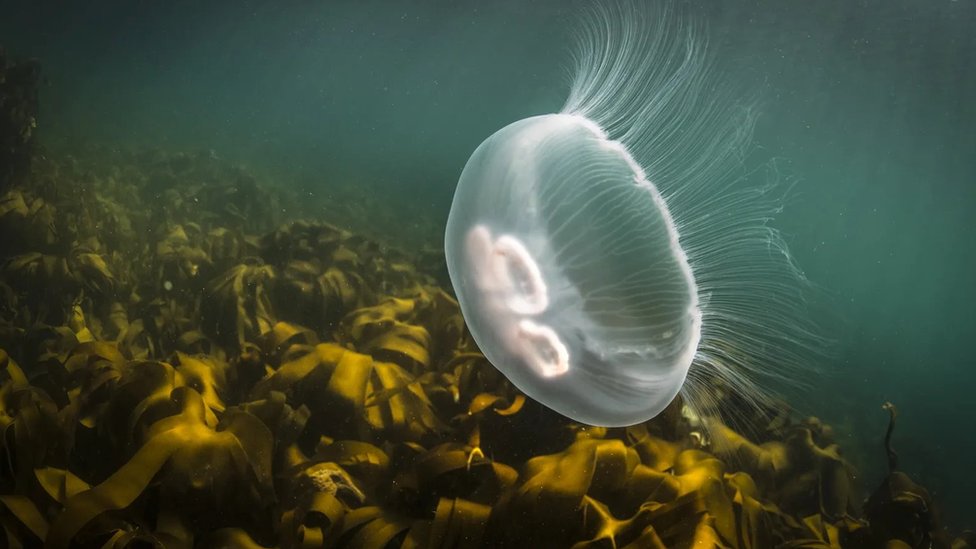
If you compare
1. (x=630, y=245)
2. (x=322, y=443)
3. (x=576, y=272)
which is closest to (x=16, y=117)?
(x=322, y=443)

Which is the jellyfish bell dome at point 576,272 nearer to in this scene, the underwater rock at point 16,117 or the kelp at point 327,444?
the kelp at point 327,444

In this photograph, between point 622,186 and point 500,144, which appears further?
point 500,144

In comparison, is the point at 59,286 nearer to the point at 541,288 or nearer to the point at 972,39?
the point at 541,288

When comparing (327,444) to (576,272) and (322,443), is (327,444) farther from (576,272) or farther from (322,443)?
(576,272)

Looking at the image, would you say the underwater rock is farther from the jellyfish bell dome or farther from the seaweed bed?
the jellyfish bell dome

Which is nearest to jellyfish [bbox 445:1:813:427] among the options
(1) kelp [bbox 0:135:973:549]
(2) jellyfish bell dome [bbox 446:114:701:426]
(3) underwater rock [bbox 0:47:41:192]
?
(2) jellyfish bell dome [bbox 446:114:701:426]

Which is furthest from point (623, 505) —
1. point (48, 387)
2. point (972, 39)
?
point (972, 39)
